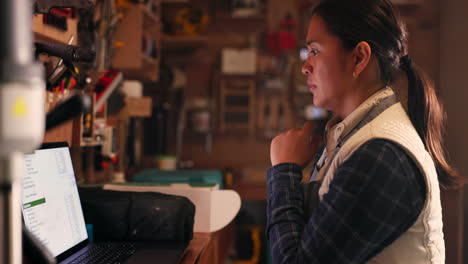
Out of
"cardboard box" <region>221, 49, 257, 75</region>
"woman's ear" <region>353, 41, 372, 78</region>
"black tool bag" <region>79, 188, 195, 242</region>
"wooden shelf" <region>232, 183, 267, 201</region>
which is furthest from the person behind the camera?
"cardboard box" <region>221, 49, 257, 75</region>

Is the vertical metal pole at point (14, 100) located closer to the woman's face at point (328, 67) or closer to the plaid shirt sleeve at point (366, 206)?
the plaid shirt sleeve at point (366, 206)

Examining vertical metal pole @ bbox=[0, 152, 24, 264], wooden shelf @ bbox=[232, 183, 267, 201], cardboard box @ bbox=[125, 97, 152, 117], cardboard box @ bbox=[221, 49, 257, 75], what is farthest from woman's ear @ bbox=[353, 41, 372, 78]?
cardboard box @ bbox=[221, 49, 257, 75]

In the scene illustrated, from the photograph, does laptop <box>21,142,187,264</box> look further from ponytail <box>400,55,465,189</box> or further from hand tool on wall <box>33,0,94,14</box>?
ponytail <box>400,55,465,189</box>

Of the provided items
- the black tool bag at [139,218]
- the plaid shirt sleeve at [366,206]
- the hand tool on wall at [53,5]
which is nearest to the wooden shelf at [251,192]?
the black tool bag at [139,218]

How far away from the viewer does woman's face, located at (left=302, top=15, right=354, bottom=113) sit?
1.16 m

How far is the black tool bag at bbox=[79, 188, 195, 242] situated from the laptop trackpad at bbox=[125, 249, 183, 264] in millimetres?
102

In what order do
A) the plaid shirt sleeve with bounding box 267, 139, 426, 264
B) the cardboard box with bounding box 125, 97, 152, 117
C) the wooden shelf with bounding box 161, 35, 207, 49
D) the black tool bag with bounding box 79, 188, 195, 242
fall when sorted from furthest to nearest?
the wooden shelf with bounding box 161, 35, 207, 49 → the cardboard box with bounding box 125, 97, 152, 117 → the black tool bag with bounding box 79, 188, 195, 242 → the plaid shirt sleeve with bounding box 267, 139, 426, 264

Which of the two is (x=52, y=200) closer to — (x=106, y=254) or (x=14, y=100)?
(x=106, y=254)

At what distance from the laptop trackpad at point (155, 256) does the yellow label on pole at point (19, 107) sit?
2.94 feet

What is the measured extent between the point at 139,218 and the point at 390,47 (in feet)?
2.83

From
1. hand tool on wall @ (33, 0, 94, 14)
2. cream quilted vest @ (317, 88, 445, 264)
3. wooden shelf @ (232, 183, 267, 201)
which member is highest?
hand tool on wall @ (33, 0, 94, 14)

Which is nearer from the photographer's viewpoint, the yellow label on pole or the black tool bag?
the yellow label on pole

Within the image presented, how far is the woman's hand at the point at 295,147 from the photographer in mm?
1229

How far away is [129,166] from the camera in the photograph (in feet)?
9.97
